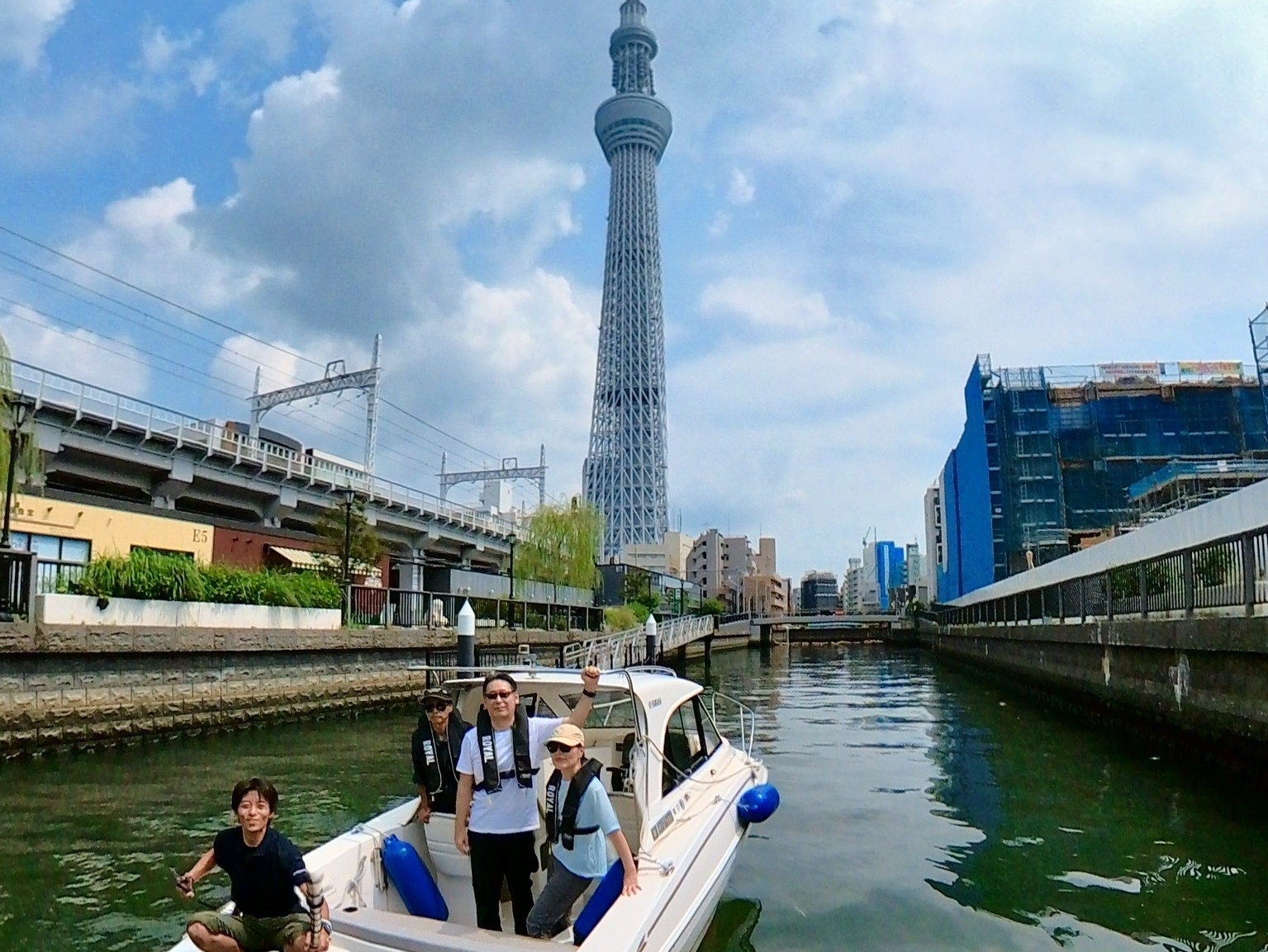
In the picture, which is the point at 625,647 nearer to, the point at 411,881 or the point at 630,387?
the point at 411,881

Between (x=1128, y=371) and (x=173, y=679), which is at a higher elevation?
(x=1128, y=371)

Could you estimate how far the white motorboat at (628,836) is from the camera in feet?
15.0

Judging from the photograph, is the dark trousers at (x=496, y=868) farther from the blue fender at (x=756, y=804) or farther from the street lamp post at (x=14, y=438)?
the street lamp post at (x=14, y=438)

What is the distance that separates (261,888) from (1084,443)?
49.1m

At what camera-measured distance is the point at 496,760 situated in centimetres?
498

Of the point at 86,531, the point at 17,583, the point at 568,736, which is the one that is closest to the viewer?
the point at 568,736

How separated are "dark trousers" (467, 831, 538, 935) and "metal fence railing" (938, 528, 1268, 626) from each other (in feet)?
33.4

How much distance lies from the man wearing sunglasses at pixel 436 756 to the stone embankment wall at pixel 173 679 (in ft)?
35.5

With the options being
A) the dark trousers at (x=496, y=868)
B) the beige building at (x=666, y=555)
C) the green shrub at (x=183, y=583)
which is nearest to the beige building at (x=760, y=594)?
the beige building at (x=666, y=555)

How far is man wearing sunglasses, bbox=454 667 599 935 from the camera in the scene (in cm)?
499

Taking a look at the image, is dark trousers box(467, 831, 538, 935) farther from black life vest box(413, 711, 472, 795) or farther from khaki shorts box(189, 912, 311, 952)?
black life vest box(413, 711, 472, 795)

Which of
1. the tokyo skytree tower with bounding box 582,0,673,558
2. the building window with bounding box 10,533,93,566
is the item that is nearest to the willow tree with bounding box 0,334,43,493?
the building window with bounding box 10,533,93,566

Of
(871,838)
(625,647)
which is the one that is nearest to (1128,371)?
(625,647)

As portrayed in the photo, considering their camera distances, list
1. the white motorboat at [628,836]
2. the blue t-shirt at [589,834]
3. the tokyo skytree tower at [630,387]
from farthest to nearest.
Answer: the tokyo skytree tower at [630,387], the blue t-shirt at [589,834], the white motorboat at [628,836]
